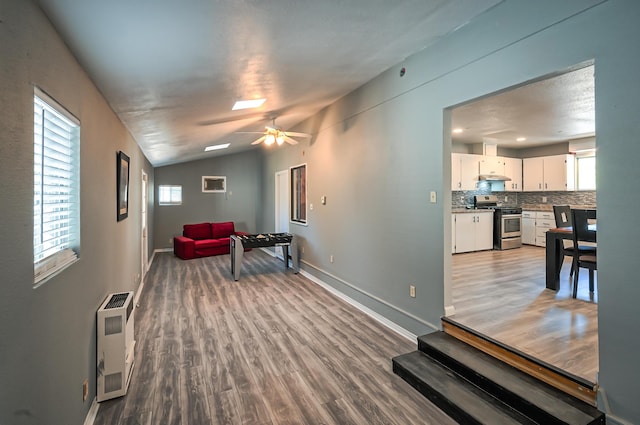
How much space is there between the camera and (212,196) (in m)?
9.21

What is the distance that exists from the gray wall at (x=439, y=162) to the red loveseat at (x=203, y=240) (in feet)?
10.7

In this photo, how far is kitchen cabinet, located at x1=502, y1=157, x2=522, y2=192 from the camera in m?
7.49

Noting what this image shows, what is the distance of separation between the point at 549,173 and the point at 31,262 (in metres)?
8.85

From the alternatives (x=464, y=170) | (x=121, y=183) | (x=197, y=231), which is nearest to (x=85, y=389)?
(x=121, y=183)

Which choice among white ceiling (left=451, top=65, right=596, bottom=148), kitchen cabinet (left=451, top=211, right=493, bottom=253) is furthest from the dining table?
kitchen cabinet (left=451, top=211, right=493, bottom=253)

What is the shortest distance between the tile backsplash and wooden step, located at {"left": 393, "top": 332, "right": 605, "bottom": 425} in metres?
5.26

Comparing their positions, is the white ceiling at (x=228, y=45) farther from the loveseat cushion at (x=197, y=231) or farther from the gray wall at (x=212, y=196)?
the gray wall at (x=212, y=196)

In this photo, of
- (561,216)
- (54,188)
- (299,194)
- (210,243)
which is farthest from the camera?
(210,243)

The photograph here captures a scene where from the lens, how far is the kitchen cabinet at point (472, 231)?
21.6ft

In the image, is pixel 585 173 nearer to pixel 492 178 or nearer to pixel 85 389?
pixel 492 178

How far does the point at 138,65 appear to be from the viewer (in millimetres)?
2041

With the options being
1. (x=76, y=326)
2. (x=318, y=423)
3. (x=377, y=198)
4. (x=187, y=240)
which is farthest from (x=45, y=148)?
(x=187, y=240)

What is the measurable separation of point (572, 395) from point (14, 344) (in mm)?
2890

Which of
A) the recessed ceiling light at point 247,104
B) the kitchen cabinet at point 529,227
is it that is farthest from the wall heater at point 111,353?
the kitchen cabinet at point 529,227
